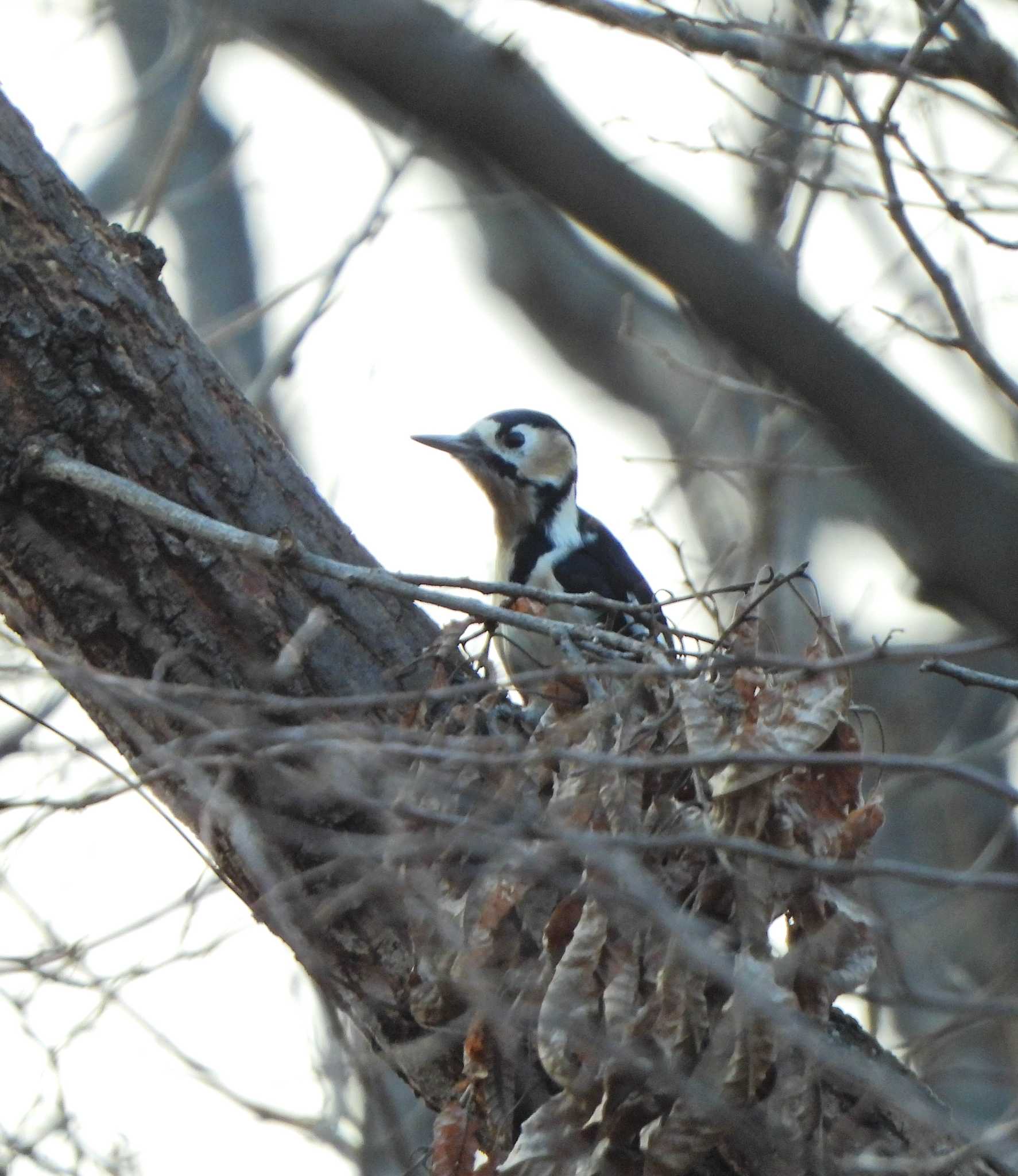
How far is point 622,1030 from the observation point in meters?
2.57

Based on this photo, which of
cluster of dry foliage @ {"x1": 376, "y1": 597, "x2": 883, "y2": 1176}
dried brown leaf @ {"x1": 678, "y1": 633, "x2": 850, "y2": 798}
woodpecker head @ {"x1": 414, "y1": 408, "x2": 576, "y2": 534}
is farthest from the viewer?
woodpecker head @ {"x1": 414, "y1": 408, "x2": 576, "y2": 534}

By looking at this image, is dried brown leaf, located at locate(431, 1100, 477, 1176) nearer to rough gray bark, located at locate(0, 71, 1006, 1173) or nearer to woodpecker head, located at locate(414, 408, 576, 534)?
rough gray bark, located at locate(0, 71, 1006, 1173)

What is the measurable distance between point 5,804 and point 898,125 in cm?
222

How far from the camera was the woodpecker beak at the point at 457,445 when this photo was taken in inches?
206

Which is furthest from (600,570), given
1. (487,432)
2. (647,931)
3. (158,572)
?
(647,931)

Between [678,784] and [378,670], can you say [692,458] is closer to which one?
[378,670]

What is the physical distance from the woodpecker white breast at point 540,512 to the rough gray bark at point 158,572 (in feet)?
6.46

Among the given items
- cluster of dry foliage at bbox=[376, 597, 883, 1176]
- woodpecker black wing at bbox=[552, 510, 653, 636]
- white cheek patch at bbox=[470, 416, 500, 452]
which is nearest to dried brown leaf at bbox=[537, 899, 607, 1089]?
cluster of dry foliage at bbox=[376, 597, 883, 1176]

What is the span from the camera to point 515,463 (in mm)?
5320

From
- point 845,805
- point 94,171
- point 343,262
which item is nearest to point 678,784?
point 845,805

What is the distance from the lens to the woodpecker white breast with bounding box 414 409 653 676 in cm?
507

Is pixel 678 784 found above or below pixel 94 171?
below

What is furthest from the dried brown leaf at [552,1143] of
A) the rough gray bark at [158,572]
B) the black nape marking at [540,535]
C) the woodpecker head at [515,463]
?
the woodpecker head at [515,463]

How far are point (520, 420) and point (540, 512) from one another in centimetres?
33
